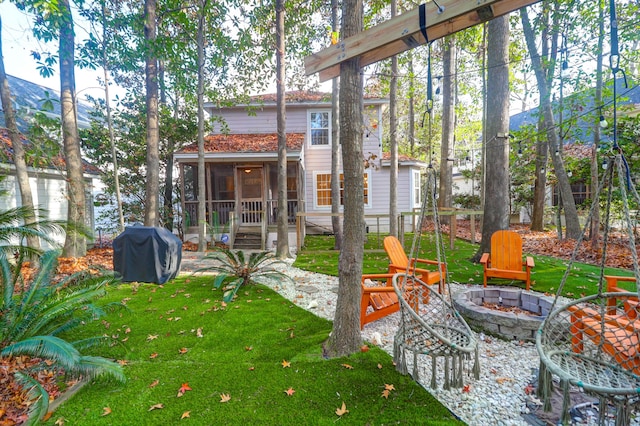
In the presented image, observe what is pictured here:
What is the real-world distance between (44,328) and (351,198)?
3.97 meters

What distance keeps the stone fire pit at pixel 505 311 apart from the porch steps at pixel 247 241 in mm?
7577

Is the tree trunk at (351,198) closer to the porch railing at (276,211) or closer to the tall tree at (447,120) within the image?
the porch railing at (276,211)

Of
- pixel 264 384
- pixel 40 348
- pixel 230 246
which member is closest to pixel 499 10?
pixel 264 384

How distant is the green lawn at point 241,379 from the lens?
249 cm

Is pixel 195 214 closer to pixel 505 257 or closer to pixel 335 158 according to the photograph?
pixel 335 158

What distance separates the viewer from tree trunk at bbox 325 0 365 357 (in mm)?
3107

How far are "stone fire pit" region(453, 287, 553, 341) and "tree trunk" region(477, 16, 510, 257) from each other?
2.55 metres

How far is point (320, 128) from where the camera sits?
13.7m

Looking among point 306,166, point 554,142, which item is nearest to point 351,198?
point 554,142

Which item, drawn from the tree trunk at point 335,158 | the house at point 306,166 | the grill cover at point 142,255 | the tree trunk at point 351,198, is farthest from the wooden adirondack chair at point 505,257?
the house at point 306,166

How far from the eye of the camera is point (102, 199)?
12.0 meters

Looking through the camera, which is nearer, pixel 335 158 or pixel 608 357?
pixel 608 357

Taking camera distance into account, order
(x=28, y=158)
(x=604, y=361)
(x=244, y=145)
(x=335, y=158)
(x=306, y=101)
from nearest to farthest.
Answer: (x=604, y=361) → (x=28, y=158) → (x=335, y=158) → (x=244, y=145) → (x=306, y=101)

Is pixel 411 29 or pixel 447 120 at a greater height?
pixel 447 120
